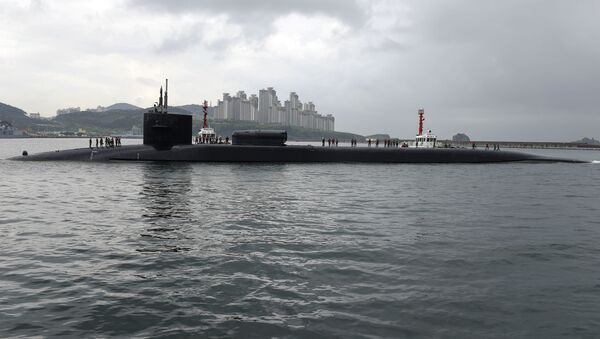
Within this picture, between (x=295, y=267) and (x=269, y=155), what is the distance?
37756 mm

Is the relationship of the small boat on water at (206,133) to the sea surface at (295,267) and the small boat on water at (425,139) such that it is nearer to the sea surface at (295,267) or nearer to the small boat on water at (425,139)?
the small boat on water at (425,139)

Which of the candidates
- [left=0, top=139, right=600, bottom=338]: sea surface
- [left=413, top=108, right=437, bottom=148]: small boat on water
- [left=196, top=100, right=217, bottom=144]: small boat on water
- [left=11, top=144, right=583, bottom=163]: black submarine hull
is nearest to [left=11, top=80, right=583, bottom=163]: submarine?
[left=11, top=144, right=583, bottom=163]: black submarine hull

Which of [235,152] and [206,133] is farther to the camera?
[206,133]

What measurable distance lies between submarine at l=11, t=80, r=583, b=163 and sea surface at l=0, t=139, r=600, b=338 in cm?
2160

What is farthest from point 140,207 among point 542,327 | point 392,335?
point 542,327

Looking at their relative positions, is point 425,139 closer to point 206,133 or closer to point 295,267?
point 206,133

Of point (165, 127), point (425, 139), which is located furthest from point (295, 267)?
point (425, 139)

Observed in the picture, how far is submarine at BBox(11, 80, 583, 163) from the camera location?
4535cm

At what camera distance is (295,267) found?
1165cm

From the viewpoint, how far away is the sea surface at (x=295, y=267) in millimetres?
8375

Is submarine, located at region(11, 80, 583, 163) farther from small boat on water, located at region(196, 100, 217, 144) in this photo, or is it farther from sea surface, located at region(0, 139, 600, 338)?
sea surface, located at region(0, 139, 600, 338)

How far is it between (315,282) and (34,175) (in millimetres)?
31466

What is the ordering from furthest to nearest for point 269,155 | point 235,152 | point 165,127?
point 269,155
point 235,152
point 165,127

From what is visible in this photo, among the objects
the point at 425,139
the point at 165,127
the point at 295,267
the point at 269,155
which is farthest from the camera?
the point at 425,139
